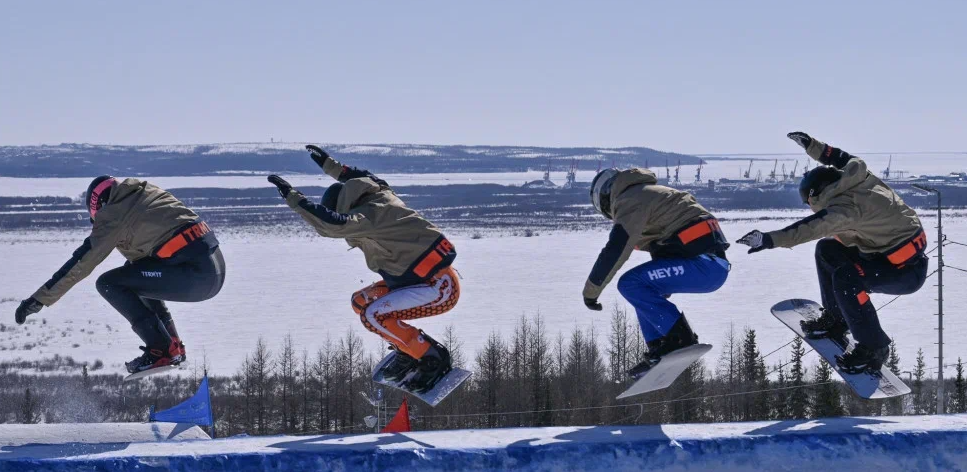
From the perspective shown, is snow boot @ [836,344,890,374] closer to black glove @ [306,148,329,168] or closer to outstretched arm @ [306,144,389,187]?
outstretched arm @ [306,144,389,187]

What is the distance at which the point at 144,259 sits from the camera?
26.1 feet

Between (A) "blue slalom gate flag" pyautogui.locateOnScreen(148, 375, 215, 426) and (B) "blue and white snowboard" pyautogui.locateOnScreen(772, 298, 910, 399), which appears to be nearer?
(B) "blue and white snowboard" pyautogui.locateOnScreen(772, 298, 910, 399)

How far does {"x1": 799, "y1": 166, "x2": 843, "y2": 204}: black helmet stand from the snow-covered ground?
33.0 m

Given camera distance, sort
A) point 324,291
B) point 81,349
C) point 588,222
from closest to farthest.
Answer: point 81,349, point 324,291, point 588,222

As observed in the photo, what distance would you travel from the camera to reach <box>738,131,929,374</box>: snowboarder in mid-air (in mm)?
6910

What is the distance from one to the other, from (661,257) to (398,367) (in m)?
1.98

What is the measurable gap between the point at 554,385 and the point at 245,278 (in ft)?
122

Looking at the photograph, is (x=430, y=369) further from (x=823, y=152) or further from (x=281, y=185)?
(x=823, y=152)

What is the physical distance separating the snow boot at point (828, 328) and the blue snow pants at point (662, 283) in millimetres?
1027

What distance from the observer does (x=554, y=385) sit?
112 feet

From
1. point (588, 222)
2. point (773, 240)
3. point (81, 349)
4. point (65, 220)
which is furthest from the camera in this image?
point (65, 220)

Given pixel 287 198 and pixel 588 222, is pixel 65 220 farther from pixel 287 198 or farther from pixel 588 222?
pixel 287 198

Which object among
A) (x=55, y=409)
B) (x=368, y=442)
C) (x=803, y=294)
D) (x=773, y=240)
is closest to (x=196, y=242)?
(x=368, y=442)

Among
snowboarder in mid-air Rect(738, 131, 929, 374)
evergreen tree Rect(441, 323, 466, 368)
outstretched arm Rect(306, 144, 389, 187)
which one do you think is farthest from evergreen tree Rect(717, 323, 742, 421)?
outstretched arm Rect(306, 144, 389, 187)
